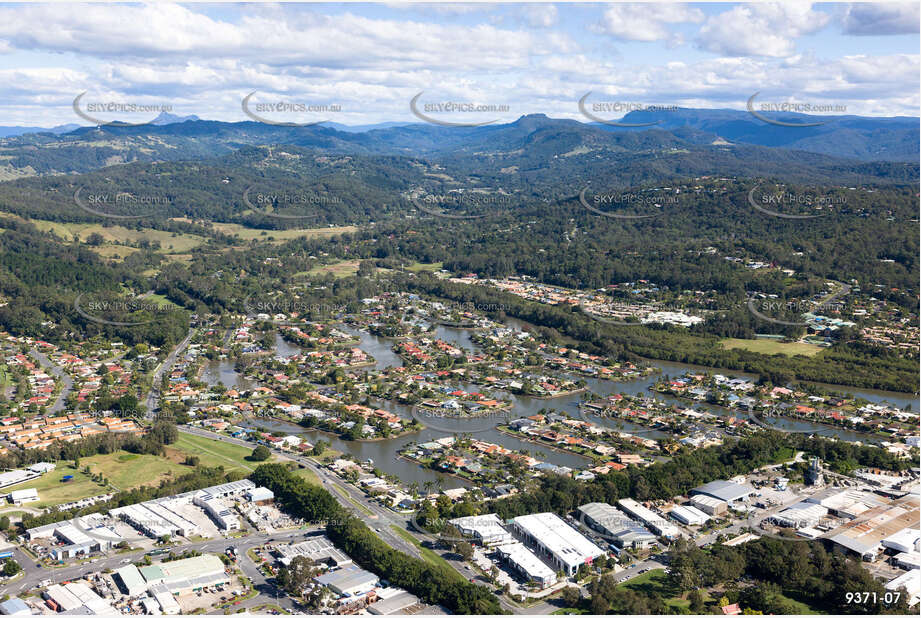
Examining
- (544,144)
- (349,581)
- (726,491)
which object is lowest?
(349,581)

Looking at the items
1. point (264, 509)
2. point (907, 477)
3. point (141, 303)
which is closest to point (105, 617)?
point (264, 509)

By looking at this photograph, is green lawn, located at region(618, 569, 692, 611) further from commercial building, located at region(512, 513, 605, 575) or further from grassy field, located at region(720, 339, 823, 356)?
grassy field, located at region(720, 339, 823, 356)

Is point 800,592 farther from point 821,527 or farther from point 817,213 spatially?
point 817,213

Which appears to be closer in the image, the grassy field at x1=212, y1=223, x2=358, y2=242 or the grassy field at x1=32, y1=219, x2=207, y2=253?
the grassy field at x1=32, y1=219, x2=207, y2=253

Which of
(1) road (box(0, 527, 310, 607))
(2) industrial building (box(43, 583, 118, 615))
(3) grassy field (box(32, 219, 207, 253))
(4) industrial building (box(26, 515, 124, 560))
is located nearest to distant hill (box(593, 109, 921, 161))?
(3) grassy field (box(32, 219, 207, 253))

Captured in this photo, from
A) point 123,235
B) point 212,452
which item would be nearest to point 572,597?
point 212,452

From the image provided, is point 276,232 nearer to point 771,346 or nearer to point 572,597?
point 771,346
